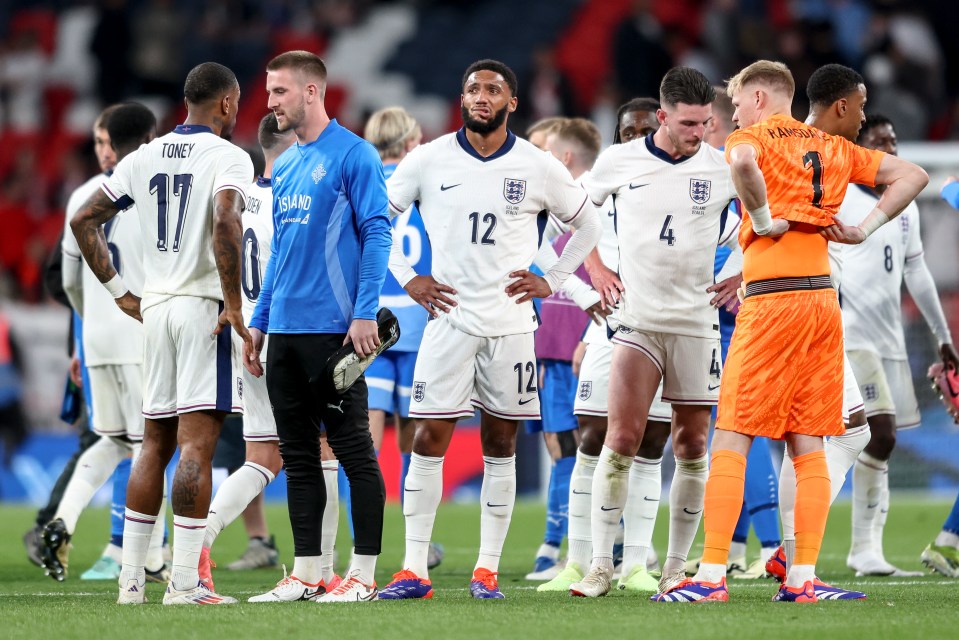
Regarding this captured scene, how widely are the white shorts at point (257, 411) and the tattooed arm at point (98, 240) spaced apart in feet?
2.16

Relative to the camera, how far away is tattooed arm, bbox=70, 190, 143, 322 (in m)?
6.80

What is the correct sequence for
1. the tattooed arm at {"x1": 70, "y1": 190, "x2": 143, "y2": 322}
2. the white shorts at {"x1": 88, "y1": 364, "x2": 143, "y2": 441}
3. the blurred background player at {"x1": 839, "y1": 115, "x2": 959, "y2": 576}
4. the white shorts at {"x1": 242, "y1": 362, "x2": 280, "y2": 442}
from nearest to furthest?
1. the tattooed arm at {"x1": 70, "y1": 190, "x2": 143, "y2": 322}
2. the white shorts at {"x1": 242, "y1": 362, "x2": 280, "y2": 442}
3. the white shorts at {"x1": 88, "y1": 364, "x2": 143, "y2": 441}
4. the blurred background player at {"x1": 839, "y1": 115, "x2": 959, "y2": 576}

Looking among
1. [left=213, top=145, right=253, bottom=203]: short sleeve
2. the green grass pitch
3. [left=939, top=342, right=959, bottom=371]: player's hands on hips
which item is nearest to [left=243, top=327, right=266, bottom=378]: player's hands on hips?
[left=213, top=145, right=253, bottom=203]: short sleeve

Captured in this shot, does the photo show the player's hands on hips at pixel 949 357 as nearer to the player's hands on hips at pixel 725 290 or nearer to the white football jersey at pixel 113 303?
the player's hands on hips at pixel 725 290

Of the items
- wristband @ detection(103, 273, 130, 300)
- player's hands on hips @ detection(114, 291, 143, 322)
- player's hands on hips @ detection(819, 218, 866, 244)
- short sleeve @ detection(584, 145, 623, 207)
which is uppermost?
short sleeve @ detection(584, 145, 623, 207)

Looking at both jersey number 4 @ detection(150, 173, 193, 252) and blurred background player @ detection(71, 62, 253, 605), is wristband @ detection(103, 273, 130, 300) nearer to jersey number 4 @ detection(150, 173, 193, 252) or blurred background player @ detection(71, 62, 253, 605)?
blurred background player @ detection(71, 62, 253, 605)

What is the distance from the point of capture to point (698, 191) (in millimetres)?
7016

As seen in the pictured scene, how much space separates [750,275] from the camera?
21.2ft

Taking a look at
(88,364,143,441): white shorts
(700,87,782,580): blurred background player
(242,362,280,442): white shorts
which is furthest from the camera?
(88,364,143,441): white shorts

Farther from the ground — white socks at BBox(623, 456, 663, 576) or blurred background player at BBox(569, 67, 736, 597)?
blurred background player at BBox(569, 67, 736, 597)

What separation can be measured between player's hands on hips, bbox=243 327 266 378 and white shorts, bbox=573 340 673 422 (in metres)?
1.99

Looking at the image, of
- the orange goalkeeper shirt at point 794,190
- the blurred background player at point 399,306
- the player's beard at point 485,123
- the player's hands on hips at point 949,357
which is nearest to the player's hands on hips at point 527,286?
the player's beard at point 485,123

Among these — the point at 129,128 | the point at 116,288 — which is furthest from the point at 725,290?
the point at 129,128

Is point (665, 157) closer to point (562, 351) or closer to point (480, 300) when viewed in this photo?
point (480, 300)
